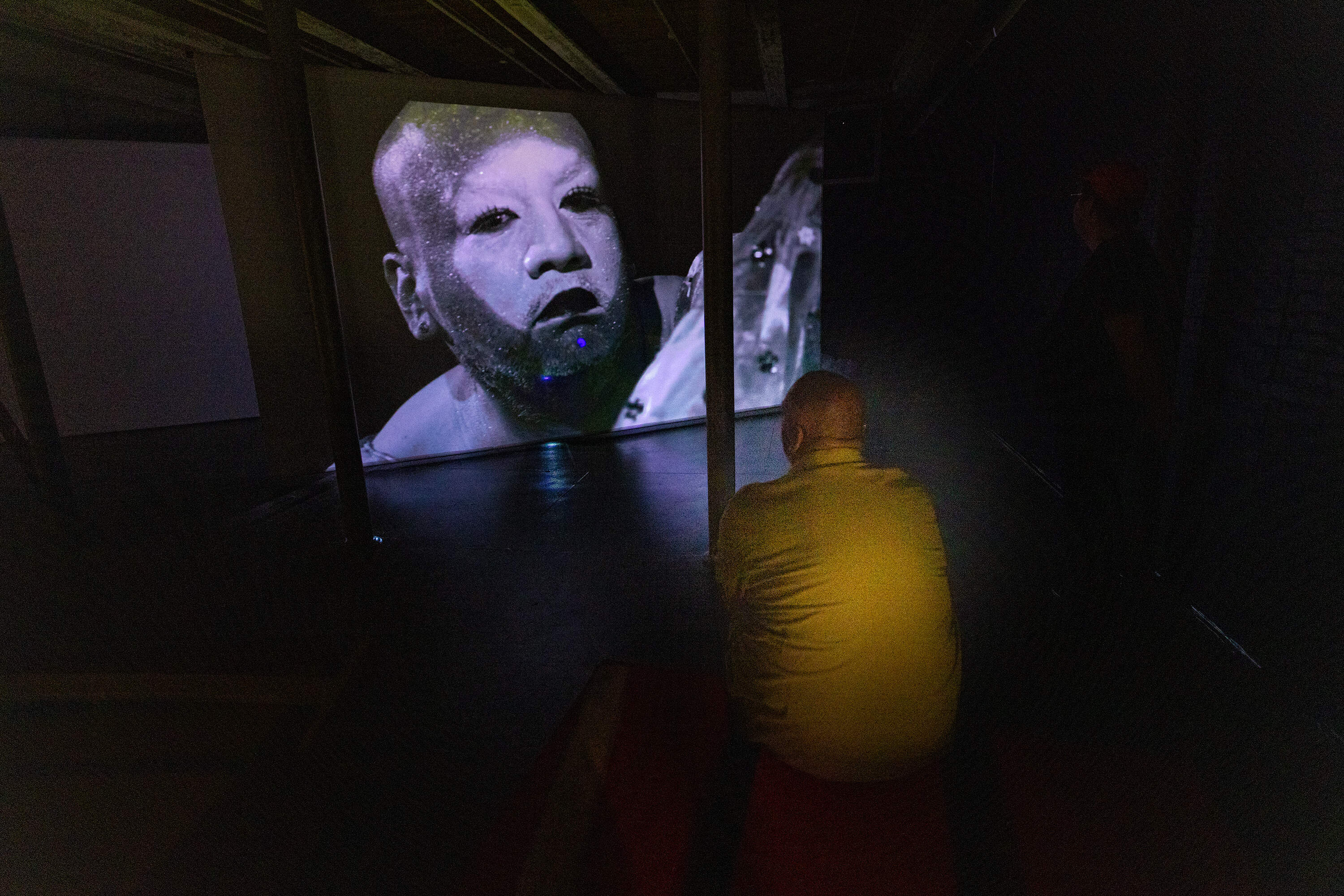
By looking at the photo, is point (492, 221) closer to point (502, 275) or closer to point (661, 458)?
point (502, 275)

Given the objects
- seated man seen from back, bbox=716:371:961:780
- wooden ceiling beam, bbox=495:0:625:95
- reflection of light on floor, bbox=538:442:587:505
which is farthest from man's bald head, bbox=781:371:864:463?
wooden ceiling beam, bbox=495:0:625:95

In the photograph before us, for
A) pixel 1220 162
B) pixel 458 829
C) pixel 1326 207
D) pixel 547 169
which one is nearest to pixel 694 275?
pixel 547 169

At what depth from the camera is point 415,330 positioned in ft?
18.6

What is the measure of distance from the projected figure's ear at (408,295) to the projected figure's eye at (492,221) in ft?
1.92

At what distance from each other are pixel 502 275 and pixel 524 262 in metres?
0.21

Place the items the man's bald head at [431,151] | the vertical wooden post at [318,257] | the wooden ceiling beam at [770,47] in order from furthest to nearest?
the man's bald head at [431,151] → the wooden ceiling beam at [770,47] → the vertical wooden post at [318,257]

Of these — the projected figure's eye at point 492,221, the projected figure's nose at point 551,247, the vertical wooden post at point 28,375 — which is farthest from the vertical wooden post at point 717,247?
the vertical wooden post at point 28,375

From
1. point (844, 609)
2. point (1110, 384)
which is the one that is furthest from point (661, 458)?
point (844, 609)

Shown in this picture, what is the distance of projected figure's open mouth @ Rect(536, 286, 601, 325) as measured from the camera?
19.2 feet

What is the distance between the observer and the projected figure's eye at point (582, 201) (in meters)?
5.75

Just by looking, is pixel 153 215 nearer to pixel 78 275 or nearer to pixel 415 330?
pixel 78 275

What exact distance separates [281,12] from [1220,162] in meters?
4.38

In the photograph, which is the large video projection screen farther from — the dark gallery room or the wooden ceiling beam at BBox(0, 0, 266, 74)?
the wooden ceiling beam at BBox(0, 0, 266, 74)

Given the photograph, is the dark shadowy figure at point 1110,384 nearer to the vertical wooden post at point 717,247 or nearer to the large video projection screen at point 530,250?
the vertical wooden post at point 717,247
